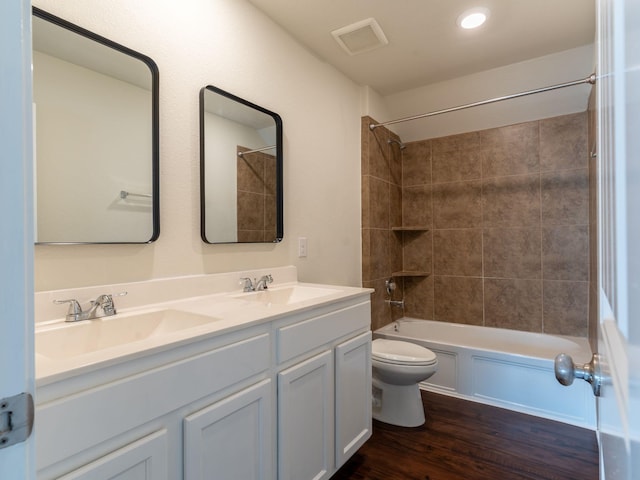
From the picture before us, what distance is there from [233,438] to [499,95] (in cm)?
305

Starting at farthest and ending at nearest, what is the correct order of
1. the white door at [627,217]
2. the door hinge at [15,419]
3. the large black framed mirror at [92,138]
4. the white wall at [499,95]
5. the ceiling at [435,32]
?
1. the white wall at [499,95]
2. the ceiling at [435,32]
3. the large black framed mirror at [92,138]
4. the door hinge at [15,419]
5. the white door at [627,217]

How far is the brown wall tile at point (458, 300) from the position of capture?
3.13 metres

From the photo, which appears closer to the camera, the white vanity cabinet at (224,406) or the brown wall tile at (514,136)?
the white vanity cabinet at (224,406)

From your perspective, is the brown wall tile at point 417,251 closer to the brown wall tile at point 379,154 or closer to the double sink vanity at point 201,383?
the brown wall tile at point 379,154

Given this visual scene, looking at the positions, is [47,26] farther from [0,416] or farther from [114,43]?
[0,416]

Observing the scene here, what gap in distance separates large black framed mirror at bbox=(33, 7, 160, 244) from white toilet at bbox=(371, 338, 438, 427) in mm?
1615

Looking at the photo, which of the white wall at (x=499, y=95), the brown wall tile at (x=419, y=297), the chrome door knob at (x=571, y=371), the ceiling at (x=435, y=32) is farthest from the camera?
the brown wall tile at (x=419, y=297)

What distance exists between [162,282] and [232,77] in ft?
3.69

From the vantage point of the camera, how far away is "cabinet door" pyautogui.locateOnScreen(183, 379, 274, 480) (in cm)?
94

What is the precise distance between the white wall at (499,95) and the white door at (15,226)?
2.95 meters

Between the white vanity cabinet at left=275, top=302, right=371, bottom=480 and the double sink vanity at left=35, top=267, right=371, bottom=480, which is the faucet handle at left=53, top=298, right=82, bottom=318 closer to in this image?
the double sink vanity at left=35, top=267, right=371, bottom=480

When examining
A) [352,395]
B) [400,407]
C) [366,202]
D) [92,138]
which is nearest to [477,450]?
[400,407]

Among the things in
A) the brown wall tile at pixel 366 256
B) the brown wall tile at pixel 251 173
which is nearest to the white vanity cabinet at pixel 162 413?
the brown wall tile at pixel 251 173

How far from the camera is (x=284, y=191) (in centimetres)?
208
